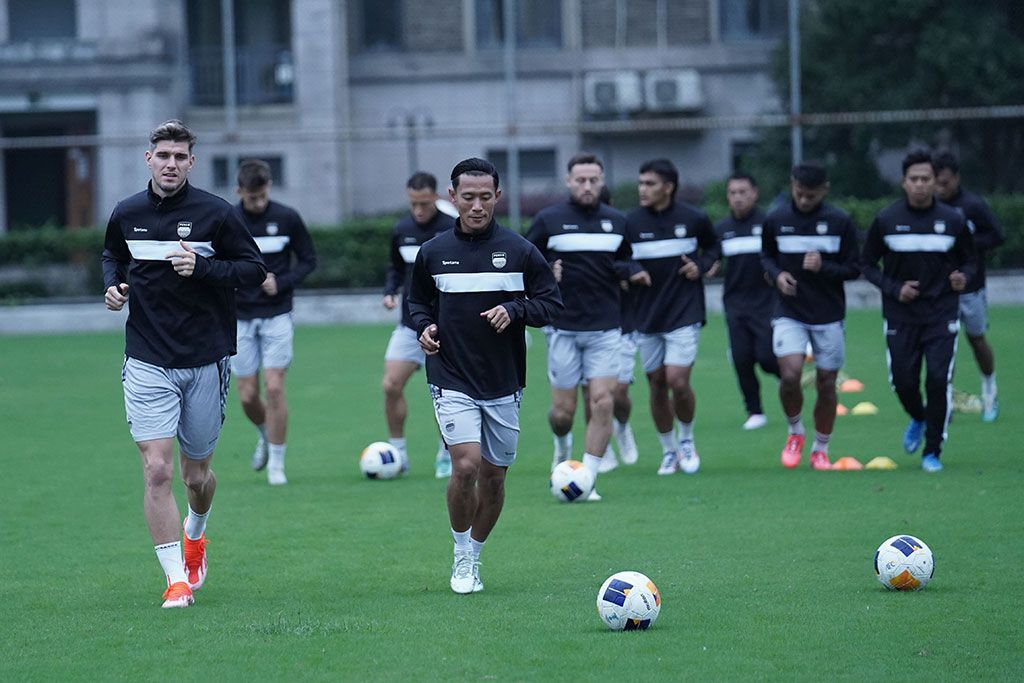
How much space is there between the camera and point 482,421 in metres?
7.85

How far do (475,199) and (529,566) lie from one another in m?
2.12

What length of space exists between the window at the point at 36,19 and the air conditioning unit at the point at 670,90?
12.4 metres

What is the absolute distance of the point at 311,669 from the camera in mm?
6340

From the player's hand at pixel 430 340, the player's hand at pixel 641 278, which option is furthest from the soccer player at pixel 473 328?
the player's hand at pixel 641 278

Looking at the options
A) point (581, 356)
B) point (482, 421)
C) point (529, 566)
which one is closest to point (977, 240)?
point (581, 356)

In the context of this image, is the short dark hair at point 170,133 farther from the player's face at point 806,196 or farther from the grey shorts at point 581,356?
the player's face at point 806,196

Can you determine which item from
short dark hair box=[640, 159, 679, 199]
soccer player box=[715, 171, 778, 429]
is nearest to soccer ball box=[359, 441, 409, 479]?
short dark hair box=[640, 159, 679, 199]

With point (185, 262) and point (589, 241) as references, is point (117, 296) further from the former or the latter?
point (589, 241)

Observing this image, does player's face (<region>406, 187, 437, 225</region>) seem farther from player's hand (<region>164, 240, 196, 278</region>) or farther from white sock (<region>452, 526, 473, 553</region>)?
white sock (<region>452, 526, 473, 553</region>)

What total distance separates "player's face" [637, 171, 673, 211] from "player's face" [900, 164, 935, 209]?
5.77ft

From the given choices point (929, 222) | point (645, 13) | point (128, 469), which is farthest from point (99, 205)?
point (929, 222)

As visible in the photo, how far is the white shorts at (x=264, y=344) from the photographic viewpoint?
12242 mm

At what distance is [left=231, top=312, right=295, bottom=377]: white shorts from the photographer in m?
12.2

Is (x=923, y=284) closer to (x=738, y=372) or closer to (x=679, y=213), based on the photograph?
(x=679, y=213)
